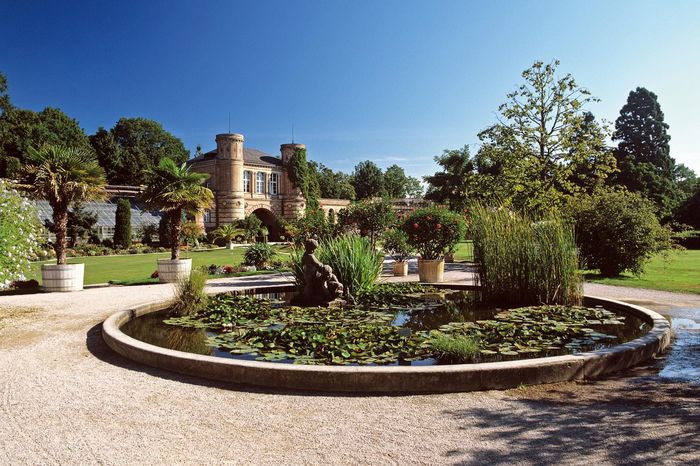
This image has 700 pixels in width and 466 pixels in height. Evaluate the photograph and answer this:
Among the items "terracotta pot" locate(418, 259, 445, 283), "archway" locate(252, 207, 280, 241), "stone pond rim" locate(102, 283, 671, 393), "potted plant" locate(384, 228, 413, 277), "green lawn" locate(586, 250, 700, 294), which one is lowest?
"stone pond rim" locate(102, 283, 671, 393)

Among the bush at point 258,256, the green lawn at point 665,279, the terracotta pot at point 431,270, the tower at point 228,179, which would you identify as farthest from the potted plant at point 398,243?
the tower at point 228,179

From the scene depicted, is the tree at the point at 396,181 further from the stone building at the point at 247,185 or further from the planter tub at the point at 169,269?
the planter tub at the point at 169,269

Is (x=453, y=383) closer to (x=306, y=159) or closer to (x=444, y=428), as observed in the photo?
(x=444, y=428)

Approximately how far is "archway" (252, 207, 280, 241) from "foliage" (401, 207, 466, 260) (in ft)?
114

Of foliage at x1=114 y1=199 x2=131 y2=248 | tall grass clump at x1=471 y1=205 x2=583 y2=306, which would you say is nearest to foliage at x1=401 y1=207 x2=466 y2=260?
tall grass clump at x1=471 y1=205 x2=583 y2=306

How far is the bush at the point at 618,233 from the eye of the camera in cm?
1348

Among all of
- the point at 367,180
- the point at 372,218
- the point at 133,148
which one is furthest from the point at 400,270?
the point at 367,180

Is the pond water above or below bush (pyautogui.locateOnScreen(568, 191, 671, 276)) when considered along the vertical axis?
below

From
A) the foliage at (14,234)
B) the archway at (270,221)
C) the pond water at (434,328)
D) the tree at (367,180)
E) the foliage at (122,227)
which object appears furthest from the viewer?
the tree at (367,180)

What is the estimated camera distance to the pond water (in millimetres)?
4969

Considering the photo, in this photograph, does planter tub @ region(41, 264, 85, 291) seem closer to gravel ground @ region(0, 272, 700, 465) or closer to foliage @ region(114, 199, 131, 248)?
gravel ground @ region(0, 272, 700, 465)

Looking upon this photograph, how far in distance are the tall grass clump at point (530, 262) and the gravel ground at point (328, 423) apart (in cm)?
283

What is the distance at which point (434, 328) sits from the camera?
6.34 meters

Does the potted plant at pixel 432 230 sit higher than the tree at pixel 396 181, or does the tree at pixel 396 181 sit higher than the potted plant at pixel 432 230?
the tree at pixel 396 181
